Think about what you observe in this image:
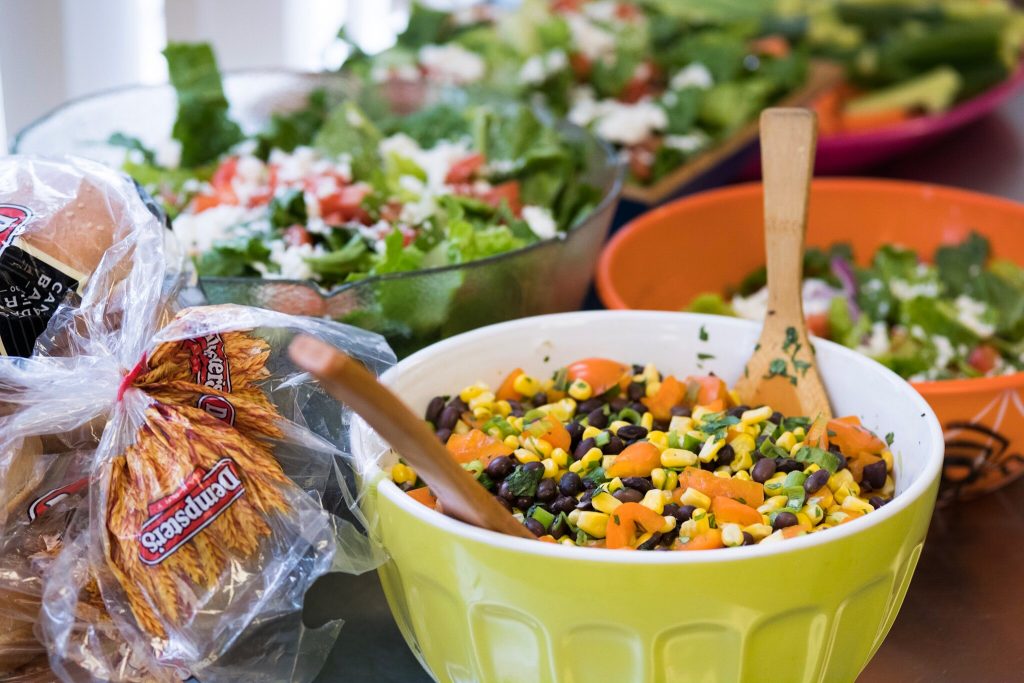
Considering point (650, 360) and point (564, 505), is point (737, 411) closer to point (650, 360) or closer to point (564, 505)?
point (650, 360)

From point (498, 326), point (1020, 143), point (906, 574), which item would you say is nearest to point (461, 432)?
point (498, 326)

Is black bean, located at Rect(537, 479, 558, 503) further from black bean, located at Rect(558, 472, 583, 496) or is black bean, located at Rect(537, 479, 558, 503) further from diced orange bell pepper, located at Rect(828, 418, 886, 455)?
diced orange bell pepper, located at Rect(828, 418, 886, 455)

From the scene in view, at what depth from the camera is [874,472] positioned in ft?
3.02

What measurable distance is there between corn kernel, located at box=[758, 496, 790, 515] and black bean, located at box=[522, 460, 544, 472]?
18 cm

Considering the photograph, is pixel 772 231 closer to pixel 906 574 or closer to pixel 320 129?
pixel 906 574

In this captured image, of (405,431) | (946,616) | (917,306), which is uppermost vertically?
→ (405,431)

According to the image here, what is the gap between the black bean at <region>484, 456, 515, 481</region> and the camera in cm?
89

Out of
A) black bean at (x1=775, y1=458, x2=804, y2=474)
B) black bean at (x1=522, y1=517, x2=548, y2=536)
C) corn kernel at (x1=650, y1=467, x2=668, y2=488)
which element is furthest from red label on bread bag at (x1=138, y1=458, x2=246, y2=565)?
black bean at (x1=775, y1=458, x2=804, y2=474)

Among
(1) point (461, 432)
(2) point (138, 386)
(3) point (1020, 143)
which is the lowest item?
(3) point (1020, 143)

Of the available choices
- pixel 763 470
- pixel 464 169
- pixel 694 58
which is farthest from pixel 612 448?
pixel 694 58

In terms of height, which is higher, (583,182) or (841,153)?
(583,182)

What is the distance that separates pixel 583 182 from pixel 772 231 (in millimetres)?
412

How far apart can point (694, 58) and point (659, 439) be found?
134 cm

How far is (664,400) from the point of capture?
103cm
